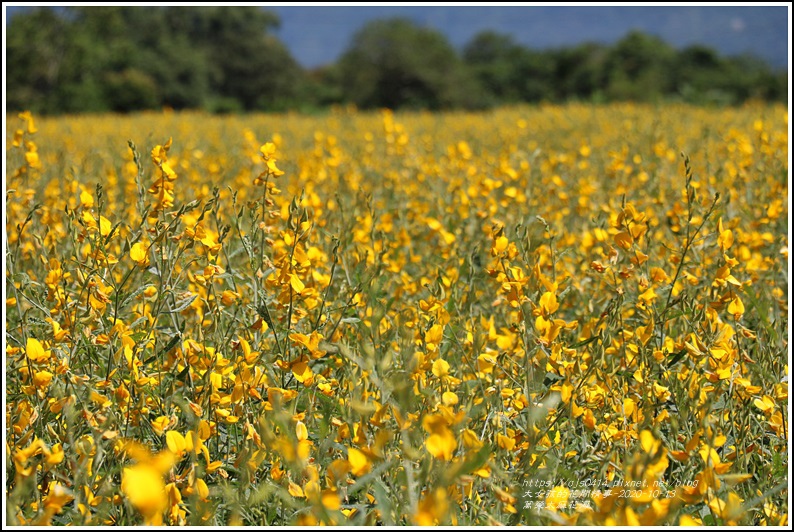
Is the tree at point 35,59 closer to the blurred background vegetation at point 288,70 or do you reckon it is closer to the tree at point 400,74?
the blurred background vegetation at point 288,70

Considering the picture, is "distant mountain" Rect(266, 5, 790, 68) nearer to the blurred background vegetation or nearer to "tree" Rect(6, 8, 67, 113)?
the blurred background vegetation

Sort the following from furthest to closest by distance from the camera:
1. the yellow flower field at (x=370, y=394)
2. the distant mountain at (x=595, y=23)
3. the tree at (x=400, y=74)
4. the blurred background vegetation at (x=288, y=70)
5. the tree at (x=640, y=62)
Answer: the tree at (x=640, y=62) → the blurred background vegetation at (x=288, y=70) → the tree at (x=400, y=74) → the distant mountain at (x=595, y=23) → the yellow flower field at (x=370, y=394)

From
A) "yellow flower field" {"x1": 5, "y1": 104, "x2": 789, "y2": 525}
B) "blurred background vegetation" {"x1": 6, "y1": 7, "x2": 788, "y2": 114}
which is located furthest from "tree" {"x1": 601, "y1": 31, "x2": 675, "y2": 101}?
"yellow flower field" {"x1": 5, "y1": 104, "x2": 789, "y2": 525}

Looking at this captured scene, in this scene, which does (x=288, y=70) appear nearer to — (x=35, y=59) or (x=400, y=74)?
(x=35, y=59)

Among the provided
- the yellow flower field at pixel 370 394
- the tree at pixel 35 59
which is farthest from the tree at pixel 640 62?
the yellow flower field at pixel 370 394

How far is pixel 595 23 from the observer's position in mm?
159750

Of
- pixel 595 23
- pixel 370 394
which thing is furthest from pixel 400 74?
pixel 595 23

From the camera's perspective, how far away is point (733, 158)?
4938mm

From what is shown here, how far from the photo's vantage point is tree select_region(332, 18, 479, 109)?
70.4 ft

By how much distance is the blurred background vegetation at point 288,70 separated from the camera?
2161cm

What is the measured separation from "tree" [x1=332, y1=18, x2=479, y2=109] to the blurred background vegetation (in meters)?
0.04

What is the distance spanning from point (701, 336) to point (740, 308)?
0.18 metres

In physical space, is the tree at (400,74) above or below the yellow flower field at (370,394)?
above

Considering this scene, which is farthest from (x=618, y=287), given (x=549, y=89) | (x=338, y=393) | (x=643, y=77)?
(x=549, y=89)
